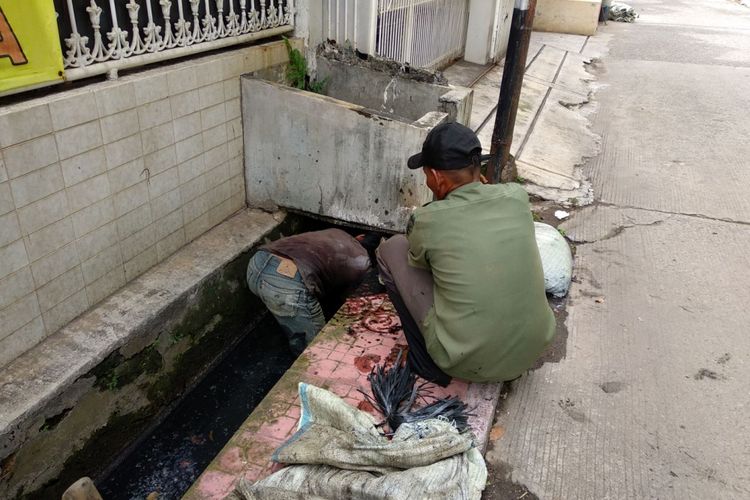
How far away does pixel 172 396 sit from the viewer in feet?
13.6

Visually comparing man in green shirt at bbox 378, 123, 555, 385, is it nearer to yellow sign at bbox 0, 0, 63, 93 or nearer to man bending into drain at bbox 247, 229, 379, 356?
man bending into drain at bbox 247, 229, 379, 356

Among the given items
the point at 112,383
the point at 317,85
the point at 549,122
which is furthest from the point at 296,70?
the point at 549,122

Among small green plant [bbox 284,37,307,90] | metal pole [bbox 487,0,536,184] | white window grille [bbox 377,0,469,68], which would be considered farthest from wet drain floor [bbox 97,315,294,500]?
white window grille [bbox 377,0,469,68]

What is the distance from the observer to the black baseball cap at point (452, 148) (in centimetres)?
278

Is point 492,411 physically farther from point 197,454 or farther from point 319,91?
point 319,91

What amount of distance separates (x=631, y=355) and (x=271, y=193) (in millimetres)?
3187

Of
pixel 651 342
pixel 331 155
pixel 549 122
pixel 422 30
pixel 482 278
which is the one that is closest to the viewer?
pixel 482 278

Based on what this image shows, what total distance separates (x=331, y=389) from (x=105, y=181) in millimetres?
1954

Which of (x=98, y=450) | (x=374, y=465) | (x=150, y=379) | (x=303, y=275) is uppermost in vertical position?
(x=374, y=465)

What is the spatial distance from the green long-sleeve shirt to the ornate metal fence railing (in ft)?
7.32

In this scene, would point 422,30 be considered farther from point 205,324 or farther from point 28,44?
point 28,44

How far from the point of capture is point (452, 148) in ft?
9.11

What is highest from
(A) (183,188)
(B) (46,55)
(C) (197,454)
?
(B) (46,55)

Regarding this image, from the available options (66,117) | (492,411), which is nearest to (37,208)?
(66,117)
